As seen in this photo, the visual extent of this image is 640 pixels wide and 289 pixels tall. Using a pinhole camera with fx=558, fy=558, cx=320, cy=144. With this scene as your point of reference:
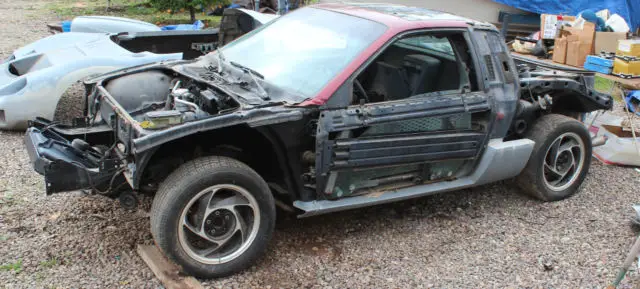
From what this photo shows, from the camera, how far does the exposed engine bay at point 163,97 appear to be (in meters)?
3.64

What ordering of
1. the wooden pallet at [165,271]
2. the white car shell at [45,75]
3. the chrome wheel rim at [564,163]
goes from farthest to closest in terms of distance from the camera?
1. the white car shell at [45,75]
2. the chrome wheel rim at [564,163]
3. the wooden pallet at [165,271]

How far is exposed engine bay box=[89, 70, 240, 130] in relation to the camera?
11.9 feet

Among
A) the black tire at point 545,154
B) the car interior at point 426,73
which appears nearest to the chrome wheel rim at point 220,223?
the car interior at point 426,73

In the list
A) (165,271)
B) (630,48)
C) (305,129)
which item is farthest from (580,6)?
(165,271)

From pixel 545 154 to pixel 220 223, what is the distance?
2.91 m

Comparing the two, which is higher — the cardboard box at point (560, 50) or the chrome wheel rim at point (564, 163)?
the cardboard box at point (560, 50)

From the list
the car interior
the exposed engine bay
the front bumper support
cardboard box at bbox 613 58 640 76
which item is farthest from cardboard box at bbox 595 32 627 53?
the front bumper support

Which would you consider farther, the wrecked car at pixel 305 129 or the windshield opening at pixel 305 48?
the windshield opening at pixel 305 48

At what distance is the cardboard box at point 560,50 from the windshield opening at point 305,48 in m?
4.90

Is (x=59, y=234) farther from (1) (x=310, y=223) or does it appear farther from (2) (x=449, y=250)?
(2) (x=449, y=250)

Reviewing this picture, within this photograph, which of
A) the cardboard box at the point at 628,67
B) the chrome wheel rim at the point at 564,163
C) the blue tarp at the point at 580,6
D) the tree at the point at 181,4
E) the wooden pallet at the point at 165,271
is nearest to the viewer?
the wooden pallet at the point at 165,271

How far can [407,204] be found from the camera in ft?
15.7

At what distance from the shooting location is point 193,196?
3.32 meters

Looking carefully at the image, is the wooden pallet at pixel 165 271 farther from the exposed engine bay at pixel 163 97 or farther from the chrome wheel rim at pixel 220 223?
the exposed engine bay at pixel 163 97
